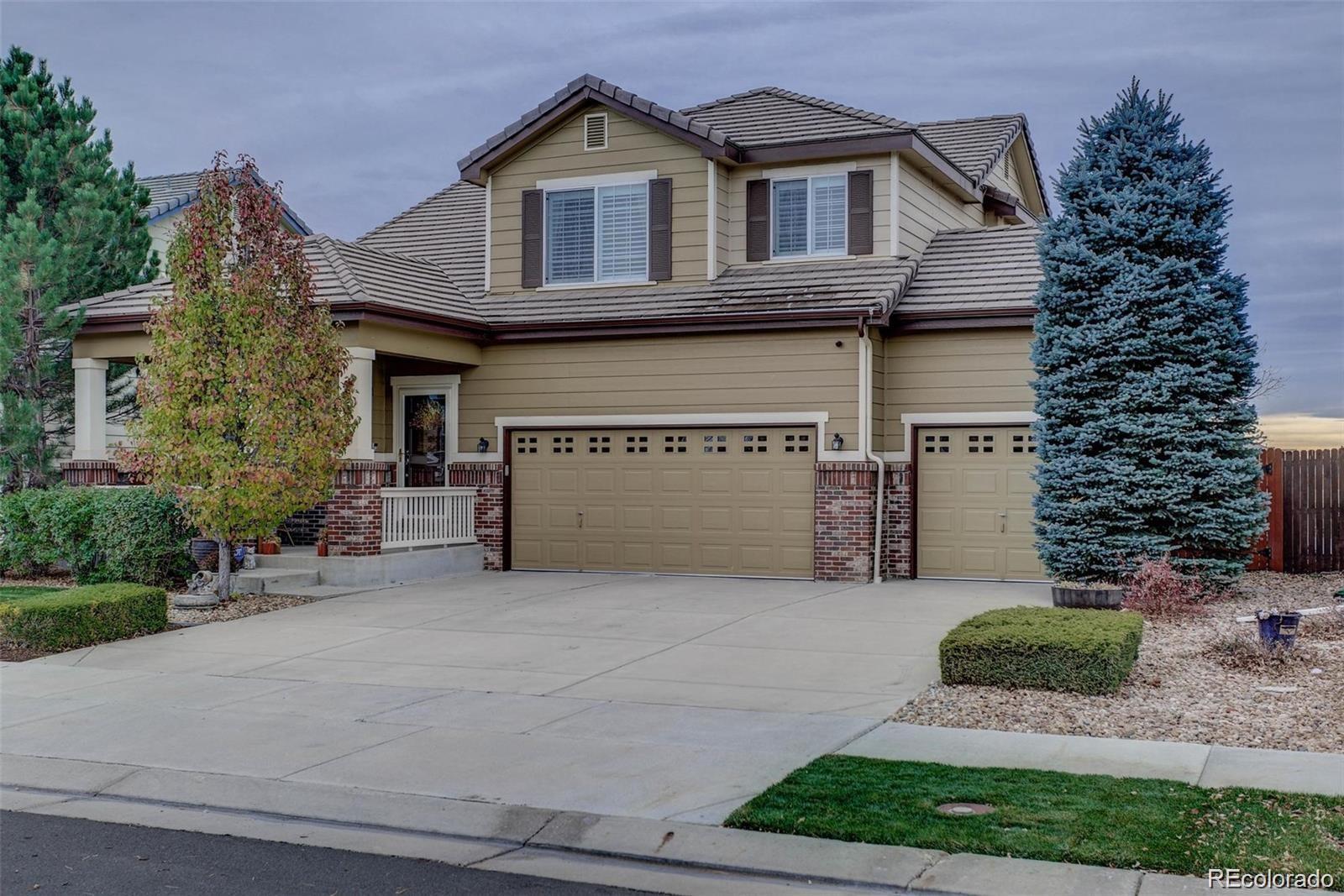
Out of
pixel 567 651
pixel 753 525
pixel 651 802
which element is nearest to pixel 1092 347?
pixel 753 525

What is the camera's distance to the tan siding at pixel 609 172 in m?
19.7

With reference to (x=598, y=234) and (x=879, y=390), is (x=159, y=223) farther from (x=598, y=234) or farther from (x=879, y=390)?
(x=879, y=390)

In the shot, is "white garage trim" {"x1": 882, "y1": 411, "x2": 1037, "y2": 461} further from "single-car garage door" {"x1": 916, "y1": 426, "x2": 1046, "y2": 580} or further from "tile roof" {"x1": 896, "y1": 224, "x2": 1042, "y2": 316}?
"tile roof" {"x1": 896, "y1": 224, "x2": 1042, "y2": 316}

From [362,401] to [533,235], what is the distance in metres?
4.62

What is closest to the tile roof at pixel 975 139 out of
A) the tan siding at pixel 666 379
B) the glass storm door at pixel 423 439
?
the tan siding at pixel 666 379

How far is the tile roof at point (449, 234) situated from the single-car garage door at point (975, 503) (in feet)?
26.2

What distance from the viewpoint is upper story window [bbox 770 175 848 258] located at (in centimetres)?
1947

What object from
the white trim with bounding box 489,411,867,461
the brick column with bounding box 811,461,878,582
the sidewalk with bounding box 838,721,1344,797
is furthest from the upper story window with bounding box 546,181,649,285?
the sidewalk with bounding box 838,721,1344,797

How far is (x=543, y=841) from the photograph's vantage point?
684 cm

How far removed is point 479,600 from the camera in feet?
53.3

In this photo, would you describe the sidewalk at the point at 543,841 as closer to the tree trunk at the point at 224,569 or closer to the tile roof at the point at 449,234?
the tree trunk at the point at 224,569

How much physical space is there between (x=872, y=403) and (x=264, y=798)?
1222cm

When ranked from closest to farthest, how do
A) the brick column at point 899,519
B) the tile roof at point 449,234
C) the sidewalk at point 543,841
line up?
the sidewalk at point 543,841 → the brick column at point 899,519 → the tile roof at point 449,234

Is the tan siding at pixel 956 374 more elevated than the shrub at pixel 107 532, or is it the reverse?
the tan siding at pixel 956 374
